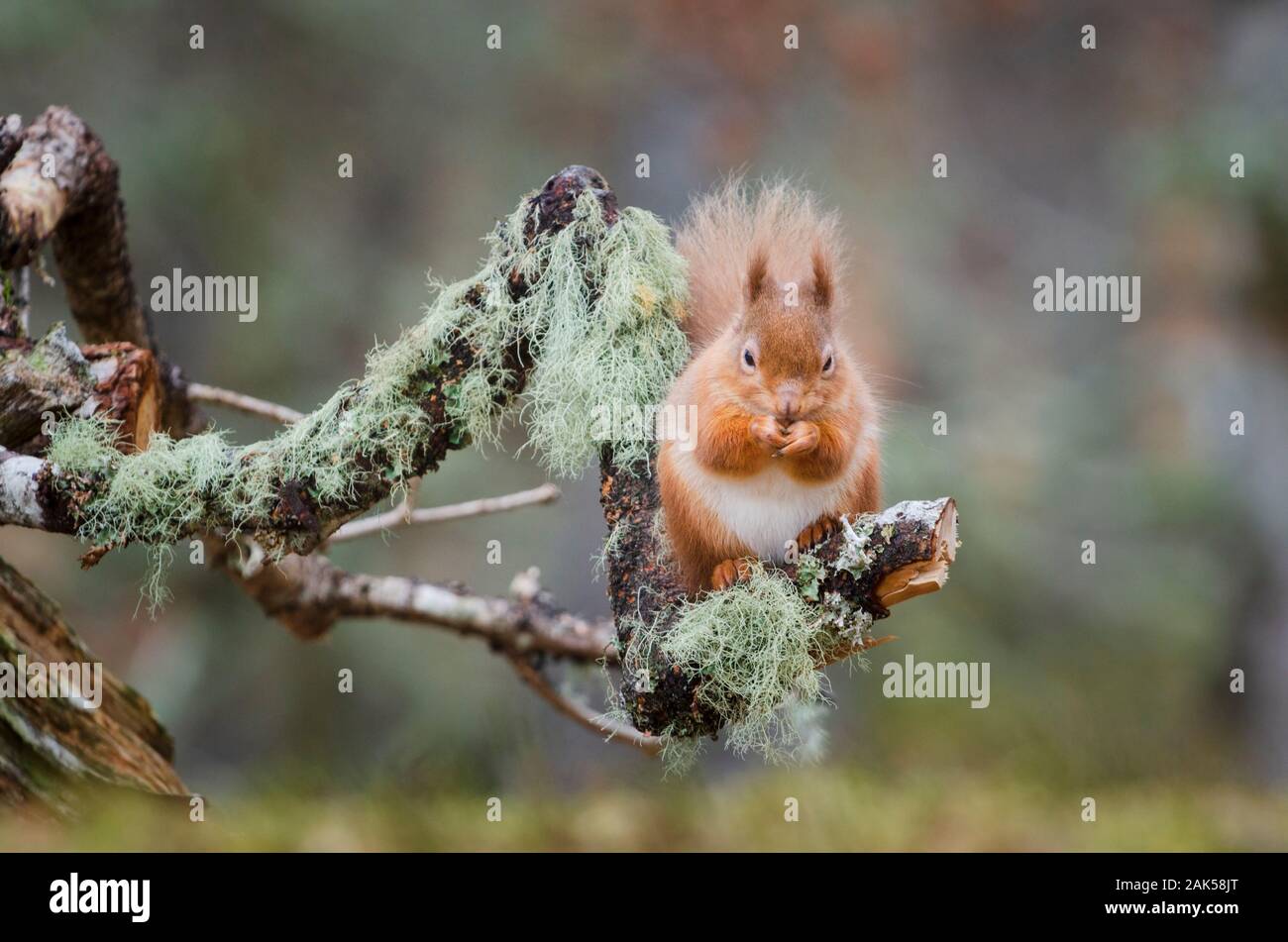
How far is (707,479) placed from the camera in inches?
69.7

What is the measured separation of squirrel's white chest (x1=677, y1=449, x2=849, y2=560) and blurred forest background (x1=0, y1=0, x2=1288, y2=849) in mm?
2751

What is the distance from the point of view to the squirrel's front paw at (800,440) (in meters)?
1.71

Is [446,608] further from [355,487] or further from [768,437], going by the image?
[768,437]

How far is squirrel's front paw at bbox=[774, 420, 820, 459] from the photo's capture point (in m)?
1.71

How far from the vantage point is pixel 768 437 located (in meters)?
1.72

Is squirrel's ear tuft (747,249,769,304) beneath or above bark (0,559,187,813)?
above

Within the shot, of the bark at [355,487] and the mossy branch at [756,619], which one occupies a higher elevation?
the bark at [355,487]

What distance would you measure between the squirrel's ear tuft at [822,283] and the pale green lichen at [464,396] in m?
0.24

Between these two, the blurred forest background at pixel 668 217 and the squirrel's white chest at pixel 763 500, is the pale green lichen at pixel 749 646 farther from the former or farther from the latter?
the blurred forest background at pixel 668 217
